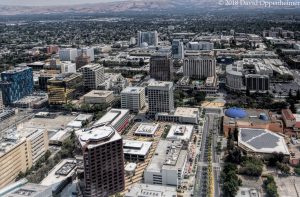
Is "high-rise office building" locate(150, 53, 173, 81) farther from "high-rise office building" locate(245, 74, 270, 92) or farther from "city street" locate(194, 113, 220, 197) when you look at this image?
"city street" locate(194, 113, 220, 197)

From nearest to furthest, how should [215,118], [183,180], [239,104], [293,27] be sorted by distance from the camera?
[183,180]
[215,118]
[239,104]
[293,27]

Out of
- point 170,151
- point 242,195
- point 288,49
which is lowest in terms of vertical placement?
point 242,195

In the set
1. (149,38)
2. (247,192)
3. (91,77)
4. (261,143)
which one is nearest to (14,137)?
(247,192)

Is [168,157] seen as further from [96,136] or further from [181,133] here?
[96,136]

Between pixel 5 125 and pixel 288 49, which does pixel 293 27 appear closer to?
pixel 288 49

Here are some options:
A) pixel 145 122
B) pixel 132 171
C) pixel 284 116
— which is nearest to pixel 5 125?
pixel 145 122

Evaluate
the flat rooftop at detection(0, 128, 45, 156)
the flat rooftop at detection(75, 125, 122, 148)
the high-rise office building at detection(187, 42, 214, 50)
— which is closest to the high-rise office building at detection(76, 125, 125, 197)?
the flat rooftop at detection(75, 125, 122, 148)
